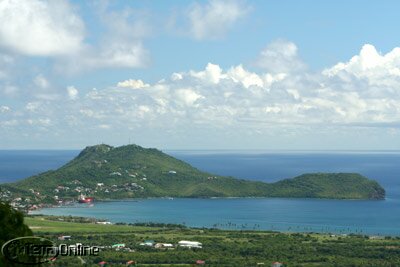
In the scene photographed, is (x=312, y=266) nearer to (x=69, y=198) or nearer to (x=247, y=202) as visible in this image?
(x=247, y=202)

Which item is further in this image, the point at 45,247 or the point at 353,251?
the point at 353,251

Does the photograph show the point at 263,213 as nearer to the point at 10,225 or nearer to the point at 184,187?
the point at 184,187

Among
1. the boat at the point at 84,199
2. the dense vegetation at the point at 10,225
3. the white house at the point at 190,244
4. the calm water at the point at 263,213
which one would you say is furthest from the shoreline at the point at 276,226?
the dense vegetation at the point at 10,225

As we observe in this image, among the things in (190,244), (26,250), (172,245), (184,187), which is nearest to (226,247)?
(190,244)

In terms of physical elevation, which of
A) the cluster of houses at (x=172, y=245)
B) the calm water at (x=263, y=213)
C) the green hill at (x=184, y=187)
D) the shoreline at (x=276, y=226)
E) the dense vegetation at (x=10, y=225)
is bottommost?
the cluster of houses at (x=172, y=245)

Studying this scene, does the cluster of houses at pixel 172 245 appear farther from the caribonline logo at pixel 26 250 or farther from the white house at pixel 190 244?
the caribonline logo at pixel 26 250

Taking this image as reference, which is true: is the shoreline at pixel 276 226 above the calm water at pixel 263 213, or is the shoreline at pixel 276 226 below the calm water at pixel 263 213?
below

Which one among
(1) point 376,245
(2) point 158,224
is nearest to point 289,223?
(2) point 158,224

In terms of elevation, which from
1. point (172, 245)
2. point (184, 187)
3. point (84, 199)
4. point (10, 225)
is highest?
point (184, 187)

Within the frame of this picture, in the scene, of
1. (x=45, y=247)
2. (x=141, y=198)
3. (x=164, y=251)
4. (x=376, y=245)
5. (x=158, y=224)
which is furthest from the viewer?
A: (x=141, y=198)
